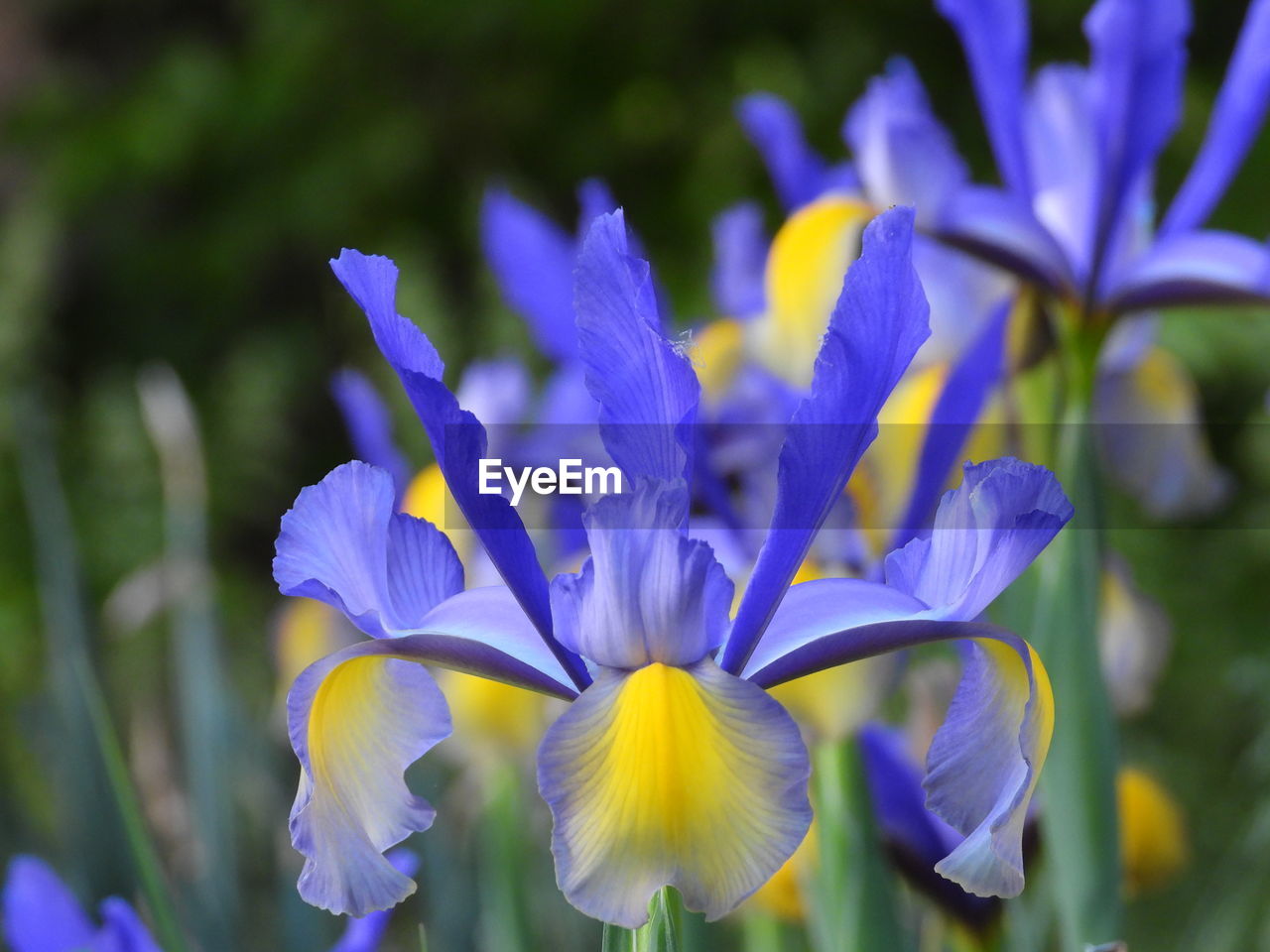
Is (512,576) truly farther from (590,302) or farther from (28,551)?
(28,551)

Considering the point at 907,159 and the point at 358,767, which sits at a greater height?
the point at 907,159

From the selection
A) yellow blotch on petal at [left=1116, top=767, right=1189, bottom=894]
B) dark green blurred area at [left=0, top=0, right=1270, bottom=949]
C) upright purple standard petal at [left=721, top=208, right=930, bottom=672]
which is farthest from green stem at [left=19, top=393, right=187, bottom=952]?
dark green blurred area at [left=0, top=0, right=1270, bottom=949]

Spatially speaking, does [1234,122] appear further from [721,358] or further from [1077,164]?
[721,358]

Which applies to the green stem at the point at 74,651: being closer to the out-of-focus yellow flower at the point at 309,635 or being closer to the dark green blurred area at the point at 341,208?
the out-of-focus yellow flower at the point at 309,635

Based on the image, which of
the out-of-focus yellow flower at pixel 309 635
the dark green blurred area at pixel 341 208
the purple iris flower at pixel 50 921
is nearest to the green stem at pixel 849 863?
the purple iris flower at pixel 50 921

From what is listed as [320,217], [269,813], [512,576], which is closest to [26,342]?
[320,217]

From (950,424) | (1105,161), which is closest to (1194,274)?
(1105,161)

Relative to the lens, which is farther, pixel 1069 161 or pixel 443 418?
pixel 1069 161
